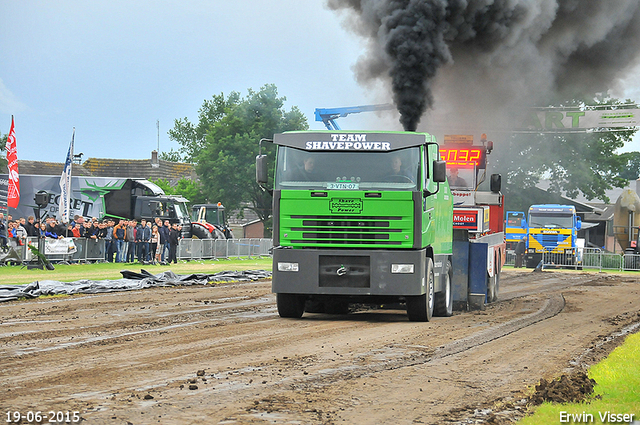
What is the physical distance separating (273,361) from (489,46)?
50.3ft

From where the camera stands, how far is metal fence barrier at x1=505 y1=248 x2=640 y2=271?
40.7 meters

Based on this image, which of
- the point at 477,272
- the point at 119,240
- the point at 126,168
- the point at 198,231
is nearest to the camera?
the point at 477,272

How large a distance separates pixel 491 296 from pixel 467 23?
752cm

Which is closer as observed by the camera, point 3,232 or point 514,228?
point 3,232

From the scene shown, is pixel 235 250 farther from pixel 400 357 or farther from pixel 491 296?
pixel 400 357

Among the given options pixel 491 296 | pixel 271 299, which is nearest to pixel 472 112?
pixel 491 296

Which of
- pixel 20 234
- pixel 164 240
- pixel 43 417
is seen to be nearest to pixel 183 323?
pixel 43 417

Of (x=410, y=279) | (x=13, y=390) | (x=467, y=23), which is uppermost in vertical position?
(x=467, y=23)

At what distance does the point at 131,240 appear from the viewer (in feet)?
95.1

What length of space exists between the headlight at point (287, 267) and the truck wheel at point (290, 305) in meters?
0.78

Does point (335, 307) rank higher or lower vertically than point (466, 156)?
lower

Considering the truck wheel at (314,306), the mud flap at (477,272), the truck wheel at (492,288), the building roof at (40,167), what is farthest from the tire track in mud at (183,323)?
Answer: the building roof at (40,167)

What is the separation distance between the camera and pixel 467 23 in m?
21.1

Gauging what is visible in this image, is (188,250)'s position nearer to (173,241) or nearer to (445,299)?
(173,241)
